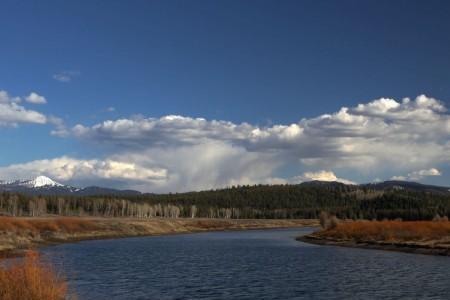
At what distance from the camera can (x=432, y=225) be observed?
106 metres

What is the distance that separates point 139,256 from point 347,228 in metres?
58.8

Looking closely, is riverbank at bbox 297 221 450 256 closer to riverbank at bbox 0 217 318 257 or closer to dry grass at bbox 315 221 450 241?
dry grass at bbox 315 221 450 241

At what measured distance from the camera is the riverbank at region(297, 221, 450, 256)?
87062mm

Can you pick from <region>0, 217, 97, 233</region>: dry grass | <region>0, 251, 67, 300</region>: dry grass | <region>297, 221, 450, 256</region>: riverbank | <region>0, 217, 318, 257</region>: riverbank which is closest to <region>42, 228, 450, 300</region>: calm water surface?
<region>297, 221, 450, 256</region>: riverbank

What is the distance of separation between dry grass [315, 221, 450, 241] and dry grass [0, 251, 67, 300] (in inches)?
3159

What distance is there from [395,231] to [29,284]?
91959 mm

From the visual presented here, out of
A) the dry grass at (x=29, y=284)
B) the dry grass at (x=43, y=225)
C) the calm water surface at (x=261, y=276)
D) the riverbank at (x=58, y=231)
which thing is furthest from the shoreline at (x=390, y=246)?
the dry grass at (x=29, y=284)

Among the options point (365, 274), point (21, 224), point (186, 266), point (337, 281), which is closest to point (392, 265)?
point (365, 274)

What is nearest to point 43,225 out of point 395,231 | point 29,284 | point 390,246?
point 395,231

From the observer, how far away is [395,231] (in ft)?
354

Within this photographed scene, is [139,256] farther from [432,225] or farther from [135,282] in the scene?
[432,225]

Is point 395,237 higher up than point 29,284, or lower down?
higher up

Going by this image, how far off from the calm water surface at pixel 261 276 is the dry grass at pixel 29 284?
14.3 metres

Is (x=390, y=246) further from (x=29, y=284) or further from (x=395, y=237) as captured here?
(x=29, y=284)
